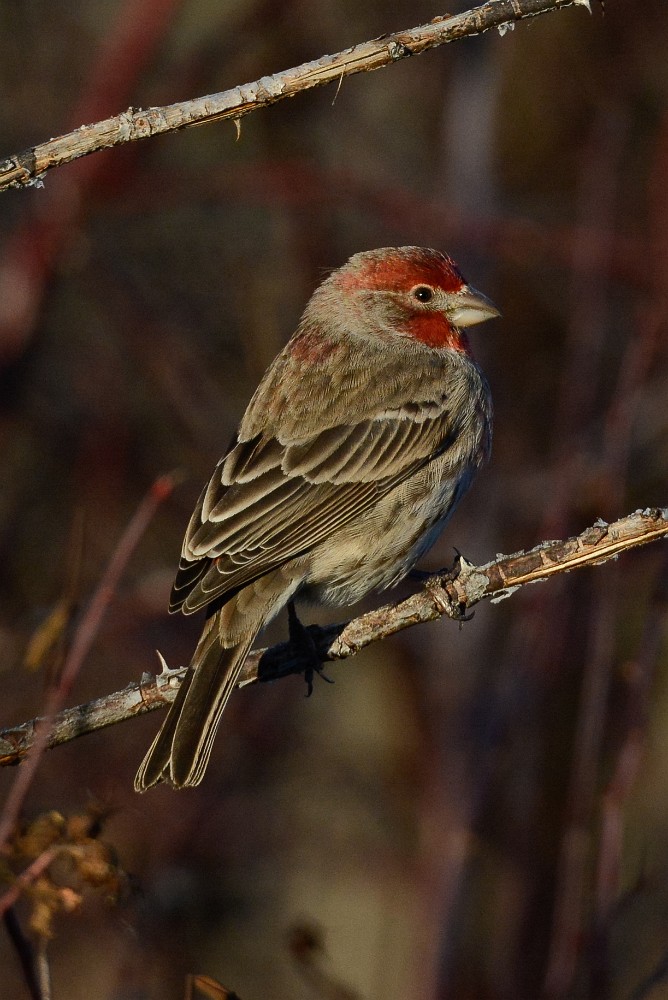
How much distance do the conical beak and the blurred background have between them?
80 cm

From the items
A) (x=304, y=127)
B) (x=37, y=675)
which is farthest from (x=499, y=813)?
(x=304, y=127)

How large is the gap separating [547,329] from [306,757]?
11.1ft

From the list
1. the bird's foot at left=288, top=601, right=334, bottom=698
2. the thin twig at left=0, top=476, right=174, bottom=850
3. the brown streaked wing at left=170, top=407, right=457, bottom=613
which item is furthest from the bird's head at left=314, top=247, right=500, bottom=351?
the thin twig at left=0, top=476, right=174, bottom=850

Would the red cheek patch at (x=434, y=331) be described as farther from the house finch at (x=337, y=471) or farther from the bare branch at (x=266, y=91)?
the bare branch at (x=266, y=91)

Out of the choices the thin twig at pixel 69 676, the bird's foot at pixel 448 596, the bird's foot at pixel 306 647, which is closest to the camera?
the thin twig at pixel 69 676

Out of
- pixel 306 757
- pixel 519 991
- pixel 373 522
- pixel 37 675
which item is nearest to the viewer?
pixel 373 522

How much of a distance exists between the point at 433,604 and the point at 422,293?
6.68 feet

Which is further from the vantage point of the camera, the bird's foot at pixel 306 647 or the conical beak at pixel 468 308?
the conical beak at pixel 468 308

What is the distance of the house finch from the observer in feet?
15.3

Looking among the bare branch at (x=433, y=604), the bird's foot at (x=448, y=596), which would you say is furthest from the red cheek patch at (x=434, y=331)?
the bird's foot at (x=448, y=596)

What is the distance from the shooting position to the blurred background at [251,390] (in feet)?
22.9

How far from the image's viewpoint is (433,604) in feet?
14.1

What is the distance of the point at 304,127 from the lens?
8844mm

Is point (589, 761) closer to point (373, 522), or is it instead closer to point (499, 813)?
point (373, 522)
